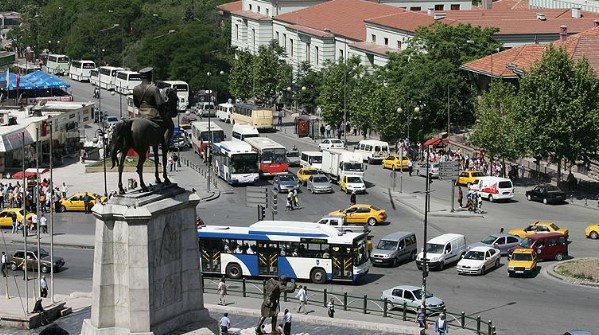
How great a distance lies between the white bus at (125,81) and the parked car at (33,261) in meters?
61.3

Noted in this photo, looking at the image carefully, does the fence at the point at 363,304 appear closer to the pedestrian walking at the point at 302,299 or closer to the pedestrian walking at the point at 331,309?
the pedestrian walking at the point at 302,299

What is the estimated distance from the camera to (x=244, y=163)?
8869cm

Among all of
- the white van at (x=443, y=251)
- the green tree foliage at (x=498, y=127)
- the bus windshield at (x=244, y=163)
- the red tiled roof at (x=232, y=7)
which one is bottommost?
the white van at (x=443, y=251)

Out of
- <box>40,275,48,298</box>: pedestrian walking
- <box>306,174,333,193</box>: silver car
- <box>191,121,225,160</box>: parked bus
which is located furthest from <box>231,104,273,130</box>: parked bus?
<box>40,275,48,298</box>: pedestrian walking

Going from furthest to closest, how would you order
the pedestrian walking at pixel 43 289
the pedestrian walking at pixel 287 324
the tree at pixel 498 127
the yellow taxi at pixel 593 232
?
the tree at pixel 498 127 → the yellow taxi at pixel 593 232 → the pedestrian walking at pixel 43 289 → the pedestrian walking at pixel 287 324

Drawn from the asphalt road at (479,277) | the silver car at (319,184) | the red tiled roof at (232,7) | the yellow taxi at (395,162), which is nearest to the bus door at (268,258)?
the asphalt road at (479,277)

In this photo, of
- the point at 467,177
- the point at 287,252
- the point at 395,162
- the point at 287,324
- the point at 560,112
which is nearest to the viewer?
the point at 287,324

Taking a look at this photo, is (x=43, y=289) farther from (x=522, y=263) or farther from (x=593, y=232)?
(x=593, y=232)

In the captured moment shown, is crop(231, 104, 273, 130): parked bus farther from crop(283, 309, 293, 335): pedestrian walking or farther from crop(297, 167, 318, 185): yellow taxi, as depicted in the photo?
crop(283, 309, 293, 335): pedestrian walking

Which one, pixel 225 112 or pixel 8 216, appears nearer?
pixel 8 216

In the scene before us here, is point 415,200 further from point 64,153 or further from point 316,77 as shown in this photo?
point 316,77

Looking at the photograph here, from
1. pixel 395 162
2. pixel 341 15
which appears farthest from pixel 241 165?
pixel 341 15

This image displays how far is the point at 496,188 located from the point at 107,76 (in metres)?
65.3

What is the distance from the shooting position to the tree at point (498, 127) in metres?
87.1
